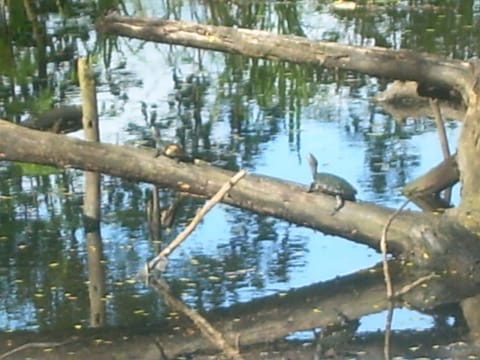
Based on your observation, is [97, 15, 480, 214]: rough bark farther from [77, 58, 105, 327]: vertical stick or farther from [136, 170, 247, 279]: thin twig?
[136, 170, 247, 279]: thin twig

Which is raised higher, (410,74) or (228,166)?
(410,74)

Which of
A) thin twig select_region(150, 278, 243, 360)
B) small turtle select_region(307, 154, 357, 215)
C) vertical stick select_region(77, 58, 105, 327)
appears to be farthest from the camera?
vertical stick select_region(77, 58, 105, 327)

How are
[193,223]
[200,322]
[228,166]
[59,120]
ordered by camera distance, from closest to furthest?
1. [193,223]
2. [200,322]
3. [59,120]
4. [228,166]

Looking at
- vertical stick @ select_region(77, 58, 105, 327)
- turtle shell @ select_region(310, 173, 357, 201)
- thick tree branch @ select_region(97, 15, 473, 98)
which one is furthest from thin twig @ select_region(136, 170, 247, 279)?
thick tree branch @ select_region(97, 15, 473, 98)

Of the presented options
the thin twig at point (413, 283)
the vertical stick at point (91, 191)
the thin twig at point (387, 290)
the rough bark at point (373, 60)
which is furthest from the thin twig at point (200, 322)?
the rough bark at point (373, 60)

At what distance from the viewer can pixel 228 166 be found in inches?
354

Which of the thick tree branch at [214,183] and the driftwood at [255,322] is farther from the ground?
the thick tree branch at [214,183]

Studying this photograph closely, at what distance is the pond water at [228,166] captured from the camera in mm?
6508

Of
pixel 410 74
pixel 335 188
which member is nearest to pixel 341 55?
pixel 410 74

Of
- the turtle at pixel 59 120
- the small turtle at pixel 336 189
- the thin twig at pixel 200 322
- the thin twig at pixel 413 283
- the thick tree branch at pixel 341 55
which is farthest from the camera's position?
the turtle at pixel 59 120

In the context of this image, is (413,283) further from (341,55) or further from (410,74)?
(341,55)

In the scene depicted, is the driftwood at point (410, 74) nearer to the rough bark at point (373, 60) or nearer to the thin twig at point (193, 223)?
the rough bark at point (373, 60)

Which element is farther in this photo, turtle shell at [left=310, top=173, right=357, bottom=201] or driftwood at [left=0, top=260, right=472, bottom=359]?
turtle shell at [left=310, top=173, right=357, bottom=201]

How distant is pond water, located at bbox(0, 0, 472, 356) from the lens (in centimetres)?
651
